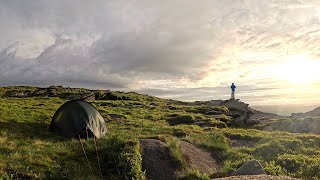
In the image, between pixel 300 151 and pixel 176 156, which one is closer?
pixel 176 156

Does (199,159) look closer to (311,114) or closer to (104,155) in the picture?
(104,155)

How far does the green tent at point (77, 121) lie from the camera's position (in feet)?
A: 82.9

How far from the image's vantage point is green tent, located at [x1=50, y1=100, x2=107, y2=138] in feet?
82.9

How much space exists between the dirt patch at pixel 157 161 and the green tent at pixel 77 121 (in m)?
6.08

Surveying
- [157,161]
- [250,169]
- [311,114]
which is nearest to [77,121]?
[157,161]

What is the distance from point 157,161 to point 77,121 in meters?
9.16

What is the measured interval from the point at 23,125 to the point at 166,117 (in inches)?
1015

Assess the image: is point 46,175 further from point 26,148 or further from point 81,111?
point 81,111

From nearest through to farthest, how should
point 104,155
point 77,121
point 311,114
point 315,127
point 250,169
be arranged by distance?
point 250,169, point 104,155, point 77,121, point 315,127, point 311,114

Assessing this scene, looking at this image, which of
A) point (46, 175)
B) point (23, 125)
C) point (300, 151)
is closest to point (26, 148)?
point (46, 175)

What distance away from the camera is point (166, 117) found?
50000mm

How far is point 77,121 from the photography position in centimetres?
2577

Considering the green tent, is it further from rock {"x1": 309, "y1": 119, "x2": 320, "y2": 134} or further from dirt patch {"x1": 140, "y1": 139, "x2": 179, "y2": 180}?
rock {"x1": 309, "y1": 119, "x2": 320, "y2": 134}

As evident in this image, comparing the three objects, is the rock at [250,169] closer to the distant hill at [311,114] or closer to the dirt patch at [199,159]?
the dirt patch at [199,159]
